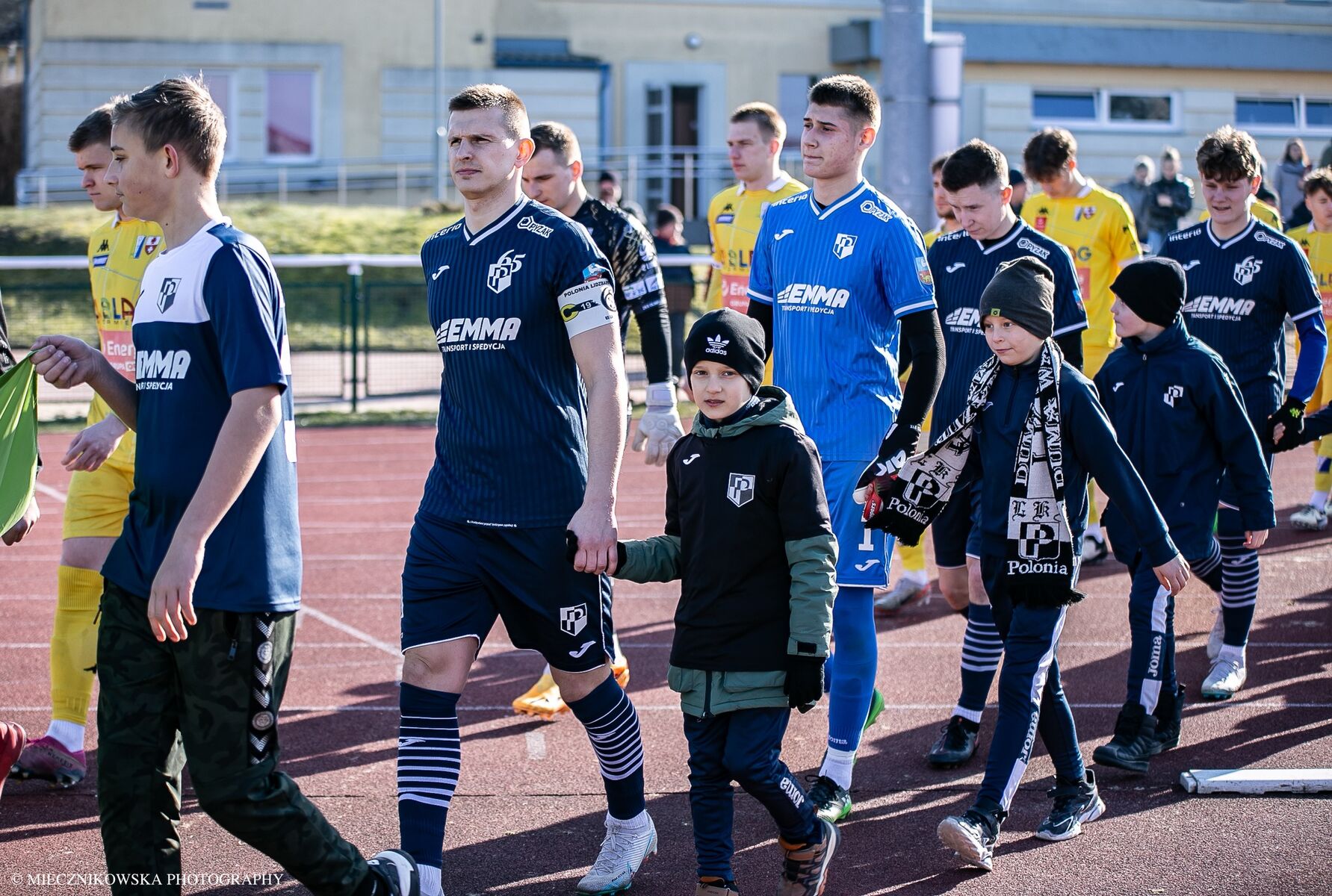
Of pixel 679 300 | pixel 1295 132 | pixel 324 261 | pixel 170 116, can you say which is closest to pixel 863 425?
pixel 170 116

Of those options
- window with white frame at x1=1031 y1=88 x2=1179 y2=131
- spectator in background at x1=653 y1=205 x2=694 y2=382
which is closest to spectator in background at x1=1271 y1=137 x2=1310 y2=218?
spectator in background at x1=653 y1=205 x2=694 y2=382

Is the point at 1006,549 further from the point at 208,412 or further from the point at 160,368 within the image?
the point at 160,368

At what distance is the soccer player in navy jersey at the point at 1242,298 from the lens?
22.6 feet

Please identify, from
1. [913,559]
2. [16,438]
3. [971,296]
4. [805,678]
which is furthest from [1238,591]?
[16,438]

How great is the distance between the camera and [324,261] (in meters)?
15.3

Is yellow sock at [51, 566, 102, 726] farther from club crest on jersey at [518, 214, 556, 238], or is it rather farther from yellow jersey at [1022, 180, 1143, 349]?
yellow jersey at [1022, 180, 1143, 349]

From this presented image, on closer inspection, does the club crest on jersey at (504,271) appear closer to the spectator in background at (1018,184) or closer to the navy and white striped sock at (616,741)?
A: the navy and white striped sock at (616,741)

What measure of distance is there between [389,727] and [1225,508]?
3.85 metres

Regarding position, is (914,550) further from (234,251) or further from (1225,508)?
(234,251)

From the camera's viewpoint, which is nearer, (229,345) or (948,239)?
(229,345)

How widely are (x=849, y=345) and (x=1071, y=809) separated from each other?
171 cm

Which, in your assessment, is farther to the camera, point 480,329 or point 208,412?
point 480,329

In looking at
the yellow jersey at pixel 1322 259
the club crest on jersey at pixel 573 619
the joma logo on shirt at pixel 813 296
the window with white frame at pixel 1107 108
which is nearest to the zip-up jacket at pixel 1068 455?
the joma logo on shirt at pixel 813 296

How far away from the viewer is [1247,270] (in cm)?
714
